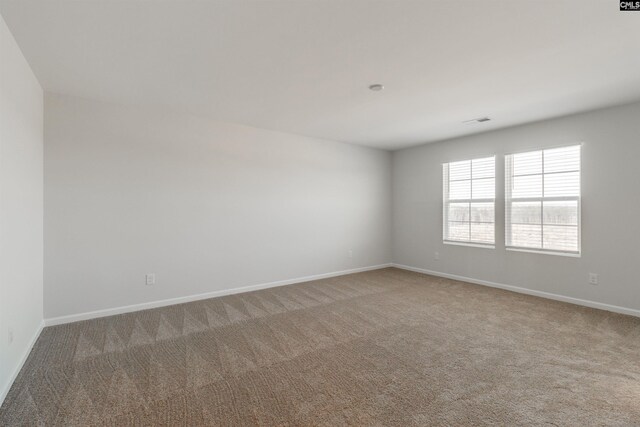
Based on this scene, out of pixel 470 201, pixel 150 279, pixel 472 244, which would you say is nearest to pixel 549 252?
pixel 472 244

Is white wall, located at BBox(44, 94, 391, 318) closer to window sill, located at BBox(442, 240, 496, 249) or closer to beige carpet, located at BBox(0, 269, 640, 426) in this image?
beige carpet, located at BBox(0, 269, 640, 426)

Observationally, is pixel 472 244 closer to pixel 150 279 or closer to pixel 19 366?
pixel 150 279

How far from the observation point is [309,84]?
304 centimetres

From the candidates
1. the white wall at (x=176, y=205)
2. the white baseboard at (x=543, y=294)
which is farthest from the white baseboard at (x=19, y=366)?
the white baseboard at (x=543, y=294)

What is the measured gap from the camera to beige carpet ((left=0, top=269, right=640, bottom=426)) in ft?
6.11

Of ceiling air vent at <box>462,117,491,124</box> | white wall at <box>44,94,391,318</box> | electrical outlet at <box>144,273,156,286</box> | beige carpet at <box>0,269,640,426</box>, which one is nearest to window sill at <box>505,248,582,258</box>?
beige carpet at <box>0,269,640,426</box>

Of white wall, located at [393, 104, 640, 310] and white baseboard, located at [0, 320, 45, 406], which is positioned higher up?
white wall, located at [393, 104, 640, 310]

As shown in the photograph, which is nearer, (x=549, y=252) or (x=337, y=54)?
(x=337, y=54)

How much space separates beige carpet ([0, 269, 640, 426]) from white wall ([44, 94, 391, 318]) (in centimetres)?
50

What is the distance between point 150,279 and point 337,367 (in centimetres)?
272

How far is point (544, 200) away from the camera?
4.27m

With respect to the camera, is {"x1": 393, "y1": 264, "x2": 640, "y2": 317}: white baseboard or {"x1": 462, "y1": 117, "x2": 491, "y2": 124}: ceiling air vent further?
{"x1": 462, "y1": 117, "x2": 491, "y2": 124}: ceiling air vent

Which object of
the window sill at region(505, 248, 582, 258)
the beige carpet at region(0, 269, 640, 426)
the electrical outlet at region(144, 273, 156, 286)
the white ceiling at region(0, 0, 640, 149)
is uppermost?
the white ceiling at region(0, 0, 640, 149)

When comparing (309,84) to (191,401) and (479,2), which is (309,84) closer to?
(479,2)
